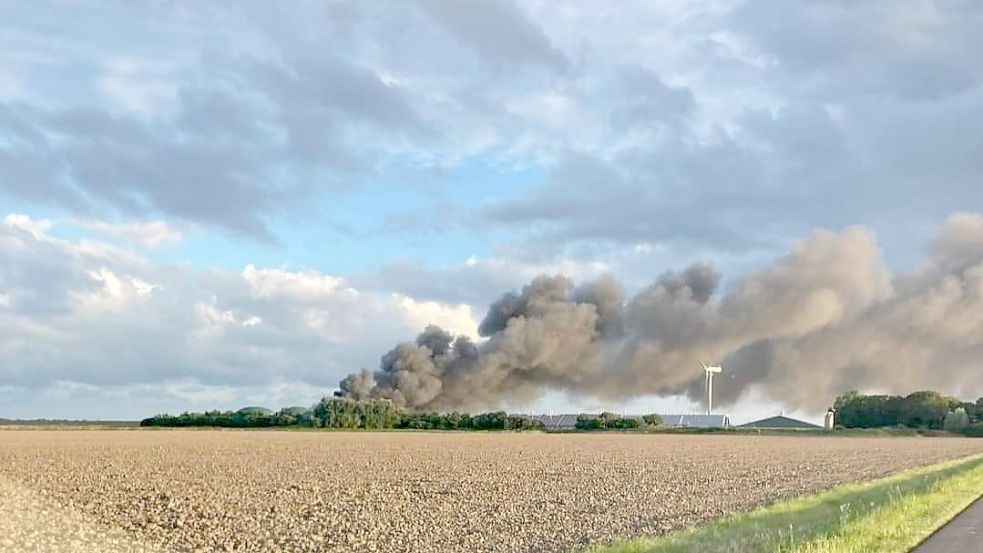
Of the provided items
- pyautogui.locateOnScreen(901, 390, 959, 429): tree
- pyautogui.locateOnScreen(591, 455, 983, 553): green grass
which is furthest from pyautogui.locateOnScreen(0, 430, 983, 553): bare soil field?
pyautogui.locateOnScreen(901, 390, 959, 429): tree

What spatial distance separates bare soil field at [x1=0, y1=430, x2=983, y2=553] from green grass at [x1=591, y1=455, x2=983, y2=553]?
185cm

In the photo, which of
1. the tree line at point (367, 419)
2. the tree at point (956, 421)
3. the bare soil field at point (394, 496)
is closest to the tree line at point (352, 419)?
the tree line at point (367, 419)

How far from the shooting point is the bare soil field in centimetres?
2608

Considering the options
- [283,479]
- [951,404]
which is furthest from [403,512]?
[951,404]

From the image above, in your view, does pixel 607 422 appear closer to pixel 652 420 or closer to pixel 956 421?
pixel 652 420

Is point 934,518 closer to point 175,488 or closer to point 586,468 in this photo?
point 175,488

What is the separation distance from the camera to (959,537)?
23000mm

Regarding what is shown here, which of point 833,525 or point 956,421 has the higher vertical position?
point 956,421

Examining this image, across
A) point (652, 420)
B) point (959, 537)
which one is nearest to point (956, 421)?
point (652, 420)

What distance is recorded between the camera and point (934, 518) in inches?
1046

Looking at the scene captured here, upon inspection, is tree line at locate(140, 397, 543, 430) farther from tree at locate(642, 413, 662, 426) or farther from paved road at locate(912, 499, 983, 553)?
paved road at locate(912, 499, 983, 553)

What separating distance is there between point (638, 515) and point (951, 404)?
18581 cm

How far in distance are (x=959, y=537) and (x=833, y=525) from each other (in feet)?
9.29

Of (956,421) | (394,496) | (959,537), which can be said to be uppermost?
(956,421)
